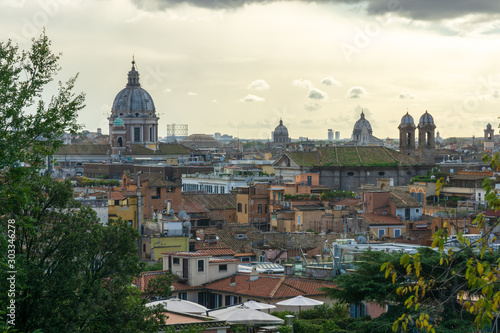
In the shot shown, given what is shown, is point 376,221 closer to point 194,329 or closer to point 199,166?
point 194,329

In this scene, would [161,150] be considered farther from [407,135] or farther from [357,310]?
[357,310]

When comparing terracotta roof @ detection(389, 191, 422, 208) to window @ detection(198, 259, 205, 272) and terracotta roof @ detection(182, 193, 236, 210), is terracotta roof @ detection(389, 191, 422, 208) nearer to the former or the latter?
terracotta roof @ detection(182, 193, 236, 210)

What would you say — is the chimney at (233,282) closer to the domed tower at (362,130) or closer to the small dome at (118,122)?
the small dome at (118,122)

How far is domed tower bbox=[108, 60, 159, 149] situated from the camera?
434 ft

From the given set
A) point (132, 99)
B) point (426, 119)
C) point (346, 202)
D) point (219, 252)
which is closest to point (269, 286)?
point (219, 252)

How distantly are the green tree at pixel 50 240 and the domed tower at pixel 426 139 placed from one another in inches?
2453

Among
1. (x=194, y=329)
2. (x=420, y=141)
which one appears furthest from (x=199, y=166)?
(x=194, y=329)

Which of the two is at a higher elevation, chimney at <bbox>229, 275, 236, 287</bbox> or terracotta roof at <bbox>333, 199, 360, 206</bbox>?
terracotta roof at <bbox>333, 199, 360, 206</bbox>

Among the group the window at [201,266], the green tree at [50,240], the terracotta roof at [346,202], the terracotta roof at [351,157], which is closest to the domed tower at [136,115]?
the terracotta roof at [351,157]

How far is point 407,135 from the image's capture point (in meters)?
81.0

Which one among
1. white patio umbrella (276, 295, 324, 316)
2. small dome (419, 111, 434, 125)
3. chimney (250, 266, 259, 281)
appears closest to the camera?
white patio umbrella (276, 295, 324, 316)

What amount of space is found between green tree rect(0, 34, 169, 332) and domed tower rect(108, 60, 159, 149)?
116768mm

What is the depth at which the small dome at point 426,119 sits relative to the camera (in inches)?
3061

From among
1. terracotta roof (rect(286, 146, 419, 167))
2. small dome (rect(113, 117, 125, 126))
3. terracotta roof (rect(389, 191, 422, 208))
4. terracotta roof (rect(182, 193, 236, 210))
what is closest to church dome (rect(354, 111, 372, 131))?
small dome (rect(113, 117, 125, 126))
